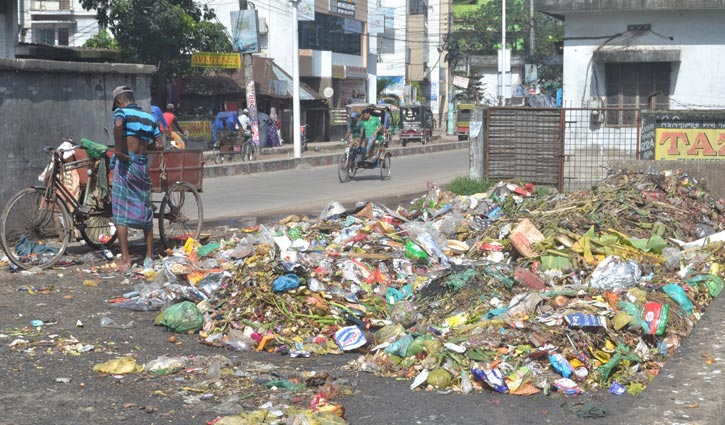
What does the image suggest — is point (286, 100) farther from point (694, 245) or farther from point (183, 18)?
point (694, 245)

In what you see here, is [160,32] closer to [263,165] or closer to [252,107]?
Answer: [252,107]

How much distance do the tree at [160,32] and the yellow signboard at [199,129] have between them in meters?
1.57

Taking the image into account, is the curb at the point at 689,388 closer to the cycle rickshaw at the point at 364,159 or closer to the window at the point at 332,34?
the cycle rickshaw at the point at 364,159

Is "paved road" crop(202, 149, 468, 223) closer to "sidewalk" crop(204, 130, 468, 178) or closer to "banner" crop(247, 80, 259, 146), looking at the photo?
"sidewalk" crop(204, 130, 468, 178)

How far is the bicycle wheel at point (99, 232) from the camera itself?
9.75m

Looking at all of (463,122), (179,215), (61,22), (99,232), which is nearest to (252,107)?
(463,122)

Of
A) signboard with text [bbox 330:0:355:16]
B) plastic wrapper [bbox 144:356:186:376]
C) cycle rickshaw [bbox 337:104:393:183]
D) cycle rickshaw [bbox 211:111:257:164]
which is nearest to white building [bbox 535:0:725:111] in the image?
cycle rickshaw [bbox 337:104:393:183]

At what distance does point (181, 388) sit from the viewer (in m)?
5.33

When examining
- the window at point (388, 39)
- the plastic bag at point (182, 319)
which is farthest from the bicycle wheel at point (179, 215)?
the window at point (388, 39)

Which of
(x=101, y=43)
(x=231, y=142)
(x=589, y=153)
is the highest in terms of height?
(x=101, y=43)

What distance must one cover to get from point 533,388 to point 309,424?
1471 mm

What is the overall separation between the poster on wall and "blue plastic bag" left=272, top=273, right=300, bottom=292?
4839 centimetres

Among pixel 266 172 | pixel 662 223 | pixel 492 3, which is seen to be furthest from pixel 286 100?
pixel 492 3

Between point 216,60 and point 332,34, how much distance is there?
721 inches
